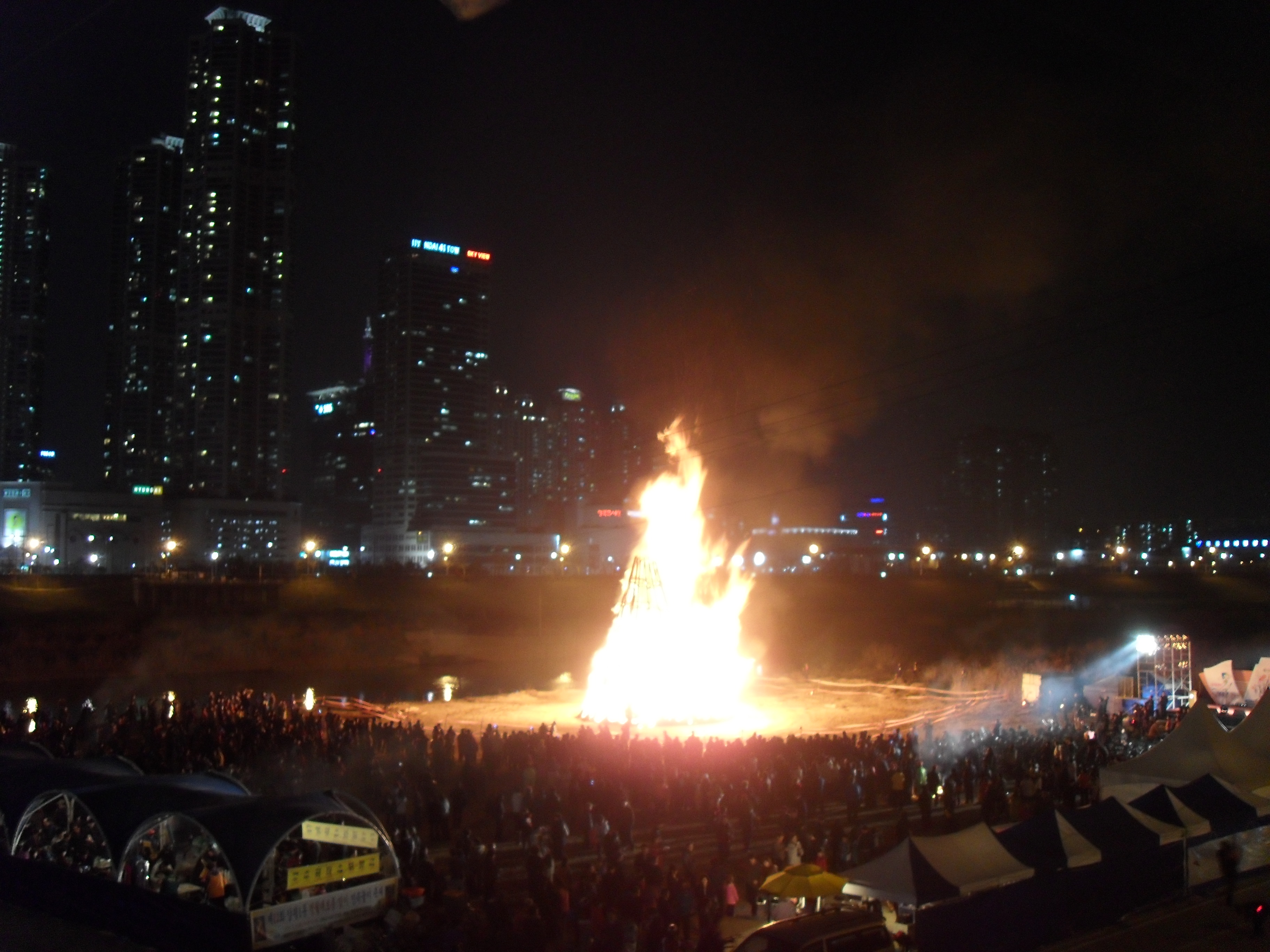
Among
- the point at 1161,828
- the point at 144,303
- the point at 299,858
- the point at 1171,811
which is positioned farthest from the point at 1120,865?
the point at 144,303

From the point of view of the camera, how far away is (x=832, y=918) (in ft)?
30.5

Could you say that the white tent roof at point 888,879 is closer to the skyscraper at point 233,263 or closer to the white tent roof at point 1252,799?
the white tent roof at point 1252,799

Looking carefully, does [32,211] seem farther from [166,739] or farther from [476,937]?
[476,937]

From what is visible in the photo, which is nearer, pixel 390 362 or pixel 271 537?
pixel 271 537

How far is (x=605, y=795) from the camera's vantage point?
16.0 m

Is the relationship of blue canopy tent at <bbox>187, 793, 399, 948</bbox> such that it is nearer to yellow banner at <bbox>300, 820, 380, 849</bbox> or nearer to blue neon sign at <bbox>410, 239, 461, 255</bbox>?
yellow banner at <bbox>300, 820, 380, 849</bbox>

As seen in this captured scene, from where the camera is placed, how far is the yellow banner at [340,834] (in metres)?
10.7

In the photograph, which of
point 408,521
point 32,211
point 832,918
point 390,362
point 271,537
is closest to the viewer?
point 832,918

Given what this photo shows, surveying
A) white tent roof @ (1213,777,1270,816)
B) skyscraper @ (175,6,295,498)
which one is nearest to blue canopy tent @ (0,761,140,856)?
white tent roof @ (1213,777,1270,816)

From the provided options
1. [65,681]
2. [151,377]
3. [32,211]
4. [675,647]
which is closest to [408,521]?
[151,377]

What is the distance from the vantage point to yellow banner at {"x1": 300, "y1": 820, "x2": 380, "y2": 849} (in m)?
10.7

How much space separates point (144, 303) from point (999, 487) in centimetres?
15673

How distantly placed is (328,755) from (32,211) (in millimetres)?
160483

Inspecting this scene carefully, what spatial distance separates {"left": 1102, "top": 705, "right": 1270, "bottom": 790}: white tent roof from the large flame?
45.1ft
